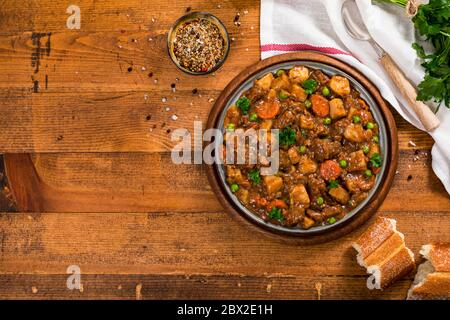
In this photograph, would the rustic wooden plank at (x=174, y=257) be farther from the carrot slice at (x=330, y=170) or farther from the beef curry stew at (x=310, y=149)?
the carrot slice at (x=330, y=170)

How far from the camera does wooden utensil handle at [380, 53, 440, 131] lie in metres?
4.00

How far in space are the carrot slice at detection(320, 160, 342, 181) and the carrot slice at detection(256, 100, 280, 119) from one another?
484mm

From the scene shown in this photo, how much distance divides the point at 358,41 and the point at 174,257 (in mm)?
2056

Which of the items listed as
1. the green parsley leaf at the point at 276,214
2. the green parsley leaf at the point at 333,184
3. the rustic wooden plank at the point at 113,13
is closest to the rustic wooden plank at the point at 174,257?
the green parsley leaf at the point at 276,214

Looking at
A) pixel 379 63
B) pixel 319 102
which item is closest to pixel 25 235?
pixel 319 102

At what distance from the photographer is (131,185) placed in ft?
14.2

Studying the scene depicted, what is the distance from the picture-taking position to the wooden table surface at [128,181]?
4227 mm

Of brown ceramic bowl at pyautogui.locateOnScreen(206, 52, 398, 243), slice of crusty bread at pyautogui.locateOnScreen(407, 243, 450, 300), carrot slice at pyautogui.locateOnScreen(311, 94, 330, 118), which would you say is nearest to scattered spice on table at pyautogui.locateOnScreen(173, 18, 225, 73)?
brown ceramic bowl at pyautogui.locateOnScreen(206, 52, 398, 243)

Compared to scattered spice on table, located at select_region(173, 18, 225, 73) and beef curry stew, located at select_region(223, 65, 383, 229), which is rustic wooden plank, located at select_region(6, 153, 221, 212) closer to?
beef curry stew, located at select_region(223, 65, 383, 229)

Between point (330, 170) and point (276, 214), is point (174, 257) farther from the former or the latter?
point (330, 170)

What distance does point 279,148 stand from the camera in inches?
156

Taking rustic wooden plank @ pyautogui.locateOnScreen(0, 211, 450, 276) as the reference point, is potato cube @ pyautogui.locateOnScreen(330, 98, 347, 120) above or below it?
above
